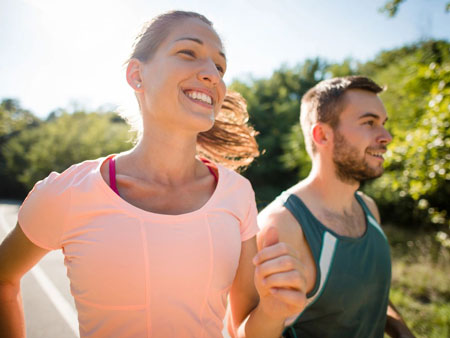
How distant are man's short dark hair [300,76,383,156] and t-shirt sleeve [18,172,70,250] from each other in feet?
6.65

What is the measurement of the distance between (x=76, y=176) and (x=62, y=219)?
193mm

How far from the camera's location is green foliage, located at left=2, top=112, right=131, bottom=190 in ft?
75.2

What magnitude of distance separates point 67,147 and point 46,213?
26607mm

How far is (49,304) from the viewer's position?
521 centimetres

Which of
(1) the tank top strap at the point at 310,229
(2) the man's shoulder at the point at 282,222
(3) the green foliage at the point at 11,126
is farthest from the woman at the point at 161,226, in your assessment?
(3) the green foliage at the point at 11,126

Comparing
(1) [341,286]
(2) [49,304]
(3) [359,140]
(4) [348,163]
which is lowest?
(2) [49,304]

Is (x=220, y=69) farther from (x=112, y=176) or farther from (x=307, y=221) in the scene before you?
(x=307, y=221)

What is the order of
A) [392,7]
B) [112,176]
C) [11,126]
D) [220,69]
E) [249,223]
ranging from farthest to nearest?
1. [11,126]
2. [392,7]
3. [220,69]
4. [249,223]
5. [112,176]

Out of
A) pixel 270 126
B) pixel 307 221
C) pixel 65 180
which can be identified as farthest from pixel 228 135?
pixel 270 126

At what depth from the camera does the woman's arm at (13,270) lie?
1.25m

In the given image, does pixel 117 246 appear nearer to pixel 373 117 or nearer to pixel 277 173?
pixel 373 117

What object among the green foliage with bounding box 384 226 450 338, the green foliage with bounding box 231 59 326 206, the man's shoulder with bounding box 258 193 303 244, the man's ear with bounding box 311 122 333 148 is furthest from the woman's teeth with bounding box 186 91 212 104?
the green foliage with bounding box 231 59 326 206

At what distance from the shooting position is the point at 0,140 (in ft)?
113

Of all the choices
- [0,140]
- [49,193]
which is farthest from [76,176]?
[0,140]
